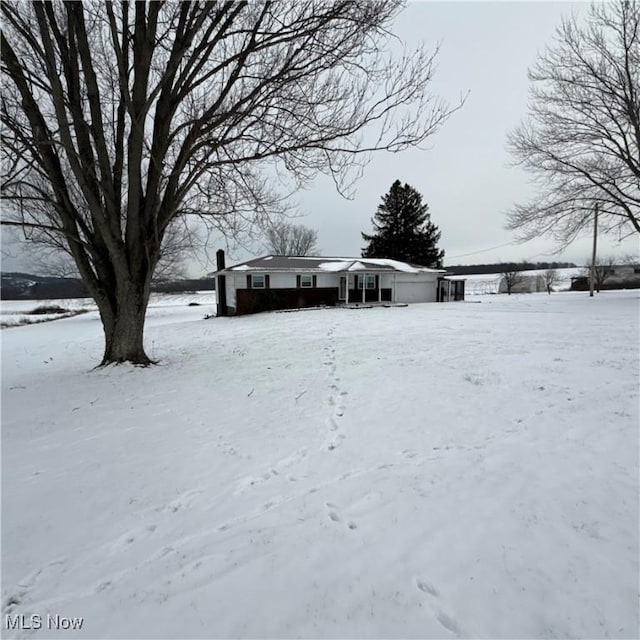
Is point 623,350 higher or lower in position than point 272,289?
lower

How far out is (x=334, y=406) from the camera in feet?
15.8

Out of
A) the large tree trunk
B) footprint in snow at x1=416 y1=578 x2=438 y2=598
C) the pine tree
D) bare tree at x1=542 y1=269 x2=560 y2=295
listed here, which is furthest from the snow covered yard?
bare tree at x1=542 y1=269 x2=560 y2=295

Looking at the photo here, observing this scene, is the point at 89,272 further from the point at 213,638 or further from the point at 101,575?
the point at 213,638

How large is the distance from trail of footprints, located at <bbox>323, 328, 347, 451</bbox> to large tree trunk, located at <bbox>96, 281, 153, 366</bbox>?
4038 millimetres

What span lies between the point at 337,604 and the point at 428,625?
49cm

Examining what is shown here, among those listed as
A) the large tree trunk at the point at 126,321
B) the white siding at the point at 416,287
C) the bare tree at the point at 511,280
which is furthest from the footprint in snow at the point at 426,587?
the bare tree at the point at 511,280

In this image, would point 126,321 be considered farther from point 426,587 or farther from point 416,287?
point 416,287

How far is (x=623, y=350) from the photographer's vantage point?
7102 millimetres

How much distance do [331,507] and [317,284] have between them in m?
21.7

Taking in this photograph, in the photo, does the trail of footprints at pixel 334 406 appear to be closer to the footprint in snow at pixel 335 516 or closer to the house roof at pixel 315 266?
the footprint in snow at pixel 335 516

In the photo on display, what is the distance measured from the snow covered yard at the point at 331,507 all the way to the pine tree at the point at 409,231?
36.6 metres

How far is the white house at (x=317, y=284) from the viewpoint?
21828 millimetres

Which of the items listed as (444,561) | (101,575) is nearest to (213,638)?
(101,575)

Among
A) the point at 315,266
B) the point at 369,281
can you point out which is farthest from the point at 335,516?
the point at 369,281
